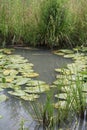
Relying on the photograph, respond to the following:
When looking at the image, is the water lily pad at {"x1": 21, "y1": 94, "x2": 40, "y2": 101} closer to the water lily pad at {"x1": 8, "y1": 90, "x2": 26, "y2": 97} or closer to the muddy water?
the water lily pad at {"x1": 8, "y1": 90, "x2": 26, "y2": 97}

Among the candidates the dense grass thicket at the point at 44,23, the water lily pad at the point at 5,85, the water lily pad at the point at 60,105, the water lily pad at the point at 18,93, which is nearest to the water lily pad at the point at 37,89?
the water lily pad at the point at 18,93

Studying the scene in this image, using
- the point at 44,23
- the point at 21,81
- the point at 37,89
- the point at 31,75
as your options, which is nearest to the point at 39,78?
the point at 31,75

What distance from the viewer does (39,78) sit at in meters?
3.42

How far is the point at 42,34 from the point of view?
→ 4641 mm

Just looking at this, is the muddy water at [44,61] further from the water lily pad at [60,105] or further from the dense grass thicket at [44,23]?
→ the water lily pad at [60,105]

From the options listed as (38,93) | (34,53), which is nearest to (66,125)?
(38,93)

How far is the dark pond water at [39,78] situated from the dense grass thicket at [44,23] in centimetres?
25

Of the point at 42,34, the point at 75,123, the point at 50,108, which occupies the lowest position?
the point at 75,123

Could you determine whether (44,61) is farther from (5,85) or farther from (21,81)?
(5,85)

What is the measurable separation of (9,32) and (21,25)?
21 centimetres

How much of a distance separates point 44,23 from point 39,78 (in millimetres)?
1412

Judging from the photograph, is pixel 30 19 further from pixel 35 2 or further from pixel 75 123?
pixel 75 123

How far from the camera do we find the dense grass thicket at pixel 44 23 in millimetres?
4605

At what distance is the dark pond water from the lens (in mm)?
2447
